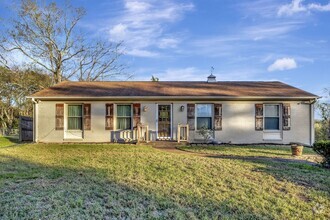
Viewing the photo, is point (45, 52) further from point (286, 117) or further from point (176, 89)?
point (286, 117)

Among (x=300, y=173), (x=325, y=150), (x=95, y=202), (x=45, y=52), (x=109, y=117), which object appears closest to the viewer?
(x=95, y=202)

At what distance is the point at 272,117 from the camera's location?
43.1ft

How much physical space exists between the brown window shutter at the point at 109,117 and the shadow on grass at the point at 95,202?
284 inches

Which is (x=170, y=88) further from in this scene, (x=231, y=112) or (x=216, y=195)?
(x=216, y=195)

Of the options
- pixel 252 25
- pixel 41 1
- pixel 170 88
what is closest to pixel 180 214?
pixel 170 88

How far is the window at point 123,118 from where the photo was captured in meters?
13.2

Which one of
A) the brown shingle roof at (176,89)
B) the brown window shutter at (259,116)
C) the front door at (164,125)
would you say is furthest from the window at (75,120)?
the brown window shutter at (259,116)

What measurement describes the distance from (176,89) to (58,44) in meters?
14.4

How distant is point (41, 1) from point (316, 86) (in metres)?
21.9

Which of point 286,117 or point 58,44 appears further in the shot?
point 58,44

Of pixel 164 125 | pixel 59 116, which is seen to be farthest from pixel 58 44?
pixel 164 125

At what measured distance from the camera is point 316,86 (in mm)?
16000

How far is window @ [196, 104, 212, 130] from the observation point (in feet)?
43.0

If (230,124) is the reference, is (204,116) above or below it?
above
